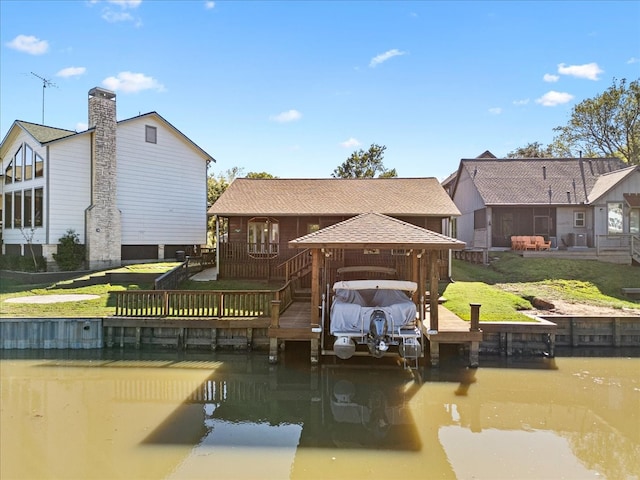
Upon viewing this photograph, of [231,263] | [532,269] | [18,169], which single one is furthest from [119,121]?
[532,269]

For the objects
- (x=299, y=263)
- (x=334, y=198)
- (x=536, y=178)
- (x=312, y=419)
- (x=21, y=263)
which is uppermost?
(x=536, y=178)

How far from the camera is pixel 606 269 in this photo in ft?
65.6

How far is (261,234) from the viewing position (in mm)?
19328

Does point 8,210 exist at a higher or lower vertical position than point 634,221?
higher

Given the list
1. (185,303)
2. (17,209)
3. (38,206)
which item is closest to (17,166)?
(17,209)

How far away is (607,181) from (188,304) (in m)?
24.7

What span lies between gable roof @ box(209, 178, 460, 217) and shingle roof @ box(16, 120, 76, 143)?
→ 9.66 metres

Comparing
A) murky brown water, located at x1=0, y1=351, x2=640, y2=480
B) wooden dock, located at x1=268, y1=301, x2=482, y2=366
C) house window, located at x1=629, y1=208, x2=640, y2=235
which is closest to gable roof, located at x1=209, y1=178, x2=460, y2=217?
wooden dock, located at x1=268, y1=301, x2=482, y2=366

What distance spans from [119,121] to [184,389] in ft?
57.9

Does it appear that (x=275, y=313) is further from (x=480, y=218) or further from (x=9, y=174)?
(x=9, y=174)

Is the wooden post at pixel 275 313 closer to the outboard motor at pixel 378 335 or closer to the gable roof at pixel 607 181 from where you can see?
the outboard motor at pixel 378 335

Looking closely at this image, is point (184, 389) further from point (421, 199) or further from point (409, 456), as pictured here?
point (421, 199)

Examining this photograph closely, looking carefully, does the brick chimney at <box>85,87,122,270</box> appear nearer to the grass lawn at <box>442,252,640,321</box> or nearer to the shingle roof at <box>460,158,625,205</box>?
the grass lawn at <box>442,252,640,321</box>

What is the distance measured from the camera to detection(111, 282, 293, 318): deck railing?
12.5 metres
